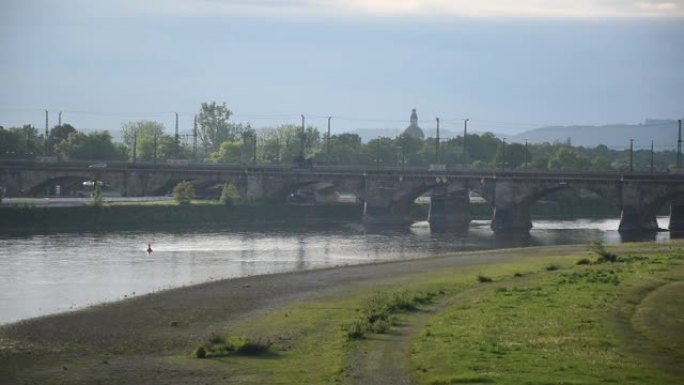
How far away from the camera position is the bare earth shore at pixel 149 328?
3962 centimetres

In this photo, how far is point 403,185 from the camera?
149125mm

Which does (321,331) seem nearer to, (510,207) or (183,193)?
(183,193)

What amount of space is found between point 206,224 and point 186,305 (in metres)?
74.0

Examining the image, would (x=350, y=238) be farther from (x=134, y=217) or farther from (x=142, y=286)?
(x=142, y=286)

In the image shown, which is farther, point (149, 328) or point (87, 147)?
point (87, 147)

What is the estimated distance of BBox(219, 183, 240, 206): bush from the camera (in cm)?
14125

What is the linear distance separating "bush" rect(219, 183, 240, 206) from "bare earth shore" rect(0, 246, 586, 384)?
65726 mm

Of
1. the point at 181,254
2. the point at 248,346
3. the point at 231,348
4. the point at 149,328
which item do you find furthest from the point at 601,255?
the point at 231,348

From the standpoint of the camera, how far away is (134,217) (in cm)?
12544

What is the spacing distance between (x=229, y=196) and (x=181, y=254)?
50443 mm

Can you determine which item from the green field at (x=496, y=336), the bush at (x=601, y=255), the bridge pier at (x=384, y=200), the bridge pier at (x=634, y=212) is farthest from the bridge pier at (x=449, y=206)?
the green field at (x=496, y=336)

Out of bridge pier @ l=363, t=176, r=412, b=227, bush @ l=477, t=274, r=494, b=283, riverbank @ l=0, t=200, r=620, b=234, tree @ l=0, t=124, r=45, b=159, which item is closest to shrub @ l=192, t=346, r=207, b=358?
bush @ l=477, t=274, r=494, b=283

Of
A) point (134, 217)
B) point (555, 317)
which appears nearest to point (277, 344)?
point (555, 317)

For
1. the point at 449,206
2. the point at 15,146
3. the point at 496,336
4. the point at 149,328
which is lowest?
the point at 149,328
